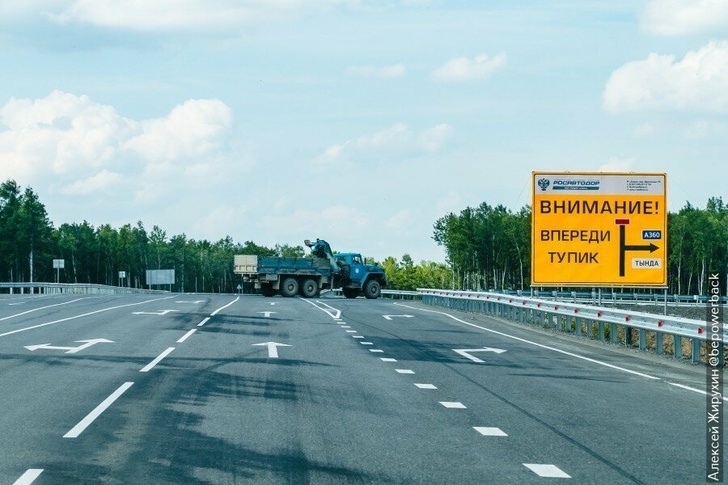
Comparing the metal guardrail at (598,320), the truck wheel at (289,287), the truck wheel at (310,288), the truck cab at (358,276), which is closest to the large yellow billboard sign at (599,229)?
the metal guardrail at (598,320)

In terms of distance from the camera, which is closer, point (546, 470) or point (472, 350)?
point (546, 470)

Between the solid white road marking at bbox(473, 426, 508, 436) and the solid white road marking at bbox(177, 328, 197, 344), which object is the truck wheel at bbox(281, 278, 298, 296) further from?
the solid white road marking at bbox(473, 426, 508, 436)

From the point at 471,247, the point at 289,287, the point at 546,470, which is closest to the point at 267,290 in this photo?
the point at 289,287

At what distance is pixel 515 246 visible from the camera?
157 meters

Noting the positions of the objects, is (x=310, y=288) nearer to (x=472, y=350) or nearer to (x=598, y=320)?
(x=598, y=320)

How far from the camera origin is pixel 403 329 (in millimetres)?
29688

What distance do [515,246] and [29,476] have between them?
150 m

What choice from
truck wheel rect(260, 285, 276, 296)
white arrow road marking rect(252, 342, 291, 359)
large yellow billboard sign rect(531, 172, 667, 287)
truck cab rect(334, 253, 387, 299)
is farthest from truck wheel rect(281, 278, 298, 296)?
white arrow road marking rect(252, 342, 291, 359)

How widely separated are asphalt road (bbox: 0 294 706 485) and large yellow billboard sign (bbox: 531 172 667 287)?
1035cm

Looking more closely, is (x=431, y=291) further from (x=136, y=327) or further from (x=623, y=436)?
(x=623, y=436)

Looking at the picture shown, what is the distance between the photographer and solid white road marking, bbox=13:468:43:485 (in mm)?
8328

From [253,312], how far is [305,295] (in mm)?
23668

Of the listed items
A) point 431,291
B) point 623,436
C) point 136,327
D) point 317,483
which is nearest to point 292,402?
point 623,436

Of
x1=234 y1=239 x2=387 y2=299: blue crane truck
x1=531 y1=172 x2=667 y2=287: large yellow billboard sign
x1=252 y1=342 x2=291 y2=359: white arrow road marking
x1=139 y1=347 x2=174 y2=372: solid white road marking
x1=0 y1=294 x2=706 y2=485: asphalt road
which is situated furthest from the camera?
x1=234 y1=239 x2=387 y2=299: blue crane truck
